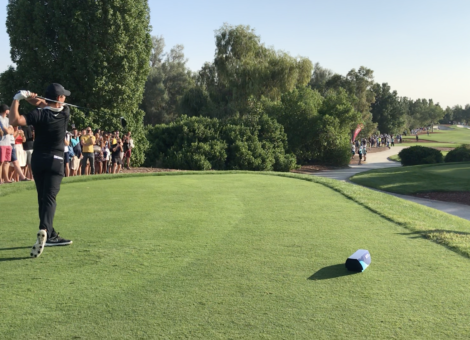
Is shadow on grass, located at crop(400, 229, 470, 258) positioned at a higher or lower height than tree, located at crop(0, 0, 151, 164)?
lower

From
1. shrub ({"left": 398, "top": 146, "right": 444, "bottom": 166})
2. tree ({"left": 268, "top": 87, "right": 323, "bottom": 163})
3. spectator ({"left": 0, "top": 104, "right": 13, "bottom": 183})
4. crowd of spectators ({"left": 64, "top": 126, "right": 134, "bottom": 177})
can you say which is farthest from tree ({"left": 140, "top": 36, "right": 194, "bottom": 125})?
spectator ({"left": 0, "top": 104, "right": 13, "bottom": 183})

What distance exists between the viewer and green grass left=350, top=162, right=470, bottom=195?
19.1m

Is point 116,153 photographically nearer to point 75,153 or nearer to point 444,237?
point 75,153

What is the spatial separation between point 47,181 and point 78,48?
766 inches

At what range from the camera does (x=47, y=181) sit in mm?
5922

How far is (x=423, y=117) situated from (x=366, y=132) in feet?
186

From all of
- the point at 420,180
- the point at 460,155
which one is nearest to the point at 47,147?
the point at 420,180

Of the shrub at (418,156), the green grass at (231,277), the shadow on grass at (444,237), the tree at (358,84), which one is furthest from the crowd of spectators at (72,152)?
the tree at (358,84)

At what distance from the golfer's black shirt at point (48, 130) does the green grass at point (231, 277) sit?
1.27 m

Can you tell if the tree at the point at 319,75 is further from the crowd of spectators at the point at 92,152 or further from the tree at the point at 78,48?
the crowd of spectators at the point at 92,152

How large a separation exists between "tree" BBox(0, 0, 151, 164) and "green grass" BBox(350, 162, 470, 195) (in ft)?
46.3

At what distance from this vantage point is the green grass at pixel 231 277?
3.36 m

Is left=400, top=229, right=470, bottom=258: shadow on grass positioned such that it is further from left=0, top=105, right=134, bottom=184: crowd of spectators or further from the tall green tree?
the tall green tree

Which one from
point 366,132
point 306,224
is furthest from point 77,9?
point 366,132
